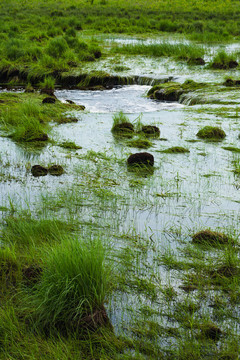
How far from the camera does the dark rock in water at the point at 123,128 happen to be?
359 inches

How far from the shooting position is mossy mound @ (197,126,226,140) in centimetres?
854

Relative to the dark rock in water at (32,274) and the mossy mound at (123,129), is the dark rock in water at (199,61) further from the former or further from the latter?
the dark rock in water at (32,274)

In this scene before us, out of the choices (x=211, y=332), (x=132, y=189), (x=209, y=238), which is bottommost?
(x=211, y=332)

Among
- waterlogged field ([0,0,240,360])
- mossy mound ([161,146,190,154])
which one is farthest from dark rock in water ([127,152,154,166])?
mossy mound ([161,146,190,154])

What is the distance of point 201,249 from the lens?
424 cm

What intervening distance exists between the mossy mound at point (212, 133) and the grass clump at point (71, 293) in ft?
18.8

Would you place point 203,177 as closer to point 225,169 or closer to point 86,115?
point 225,169

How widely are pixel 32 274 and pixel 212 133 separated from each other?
5638 mm

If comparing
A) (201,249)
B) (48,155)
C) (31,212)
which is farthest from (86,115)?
(201,249)

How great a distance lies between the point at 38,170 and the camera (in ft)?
21.9

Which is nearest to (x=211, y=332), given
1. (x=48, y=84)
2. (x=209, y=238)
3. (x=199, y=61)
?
(x=209, y=238)

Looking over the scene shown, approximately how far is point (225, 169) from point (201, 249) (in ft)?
9.22

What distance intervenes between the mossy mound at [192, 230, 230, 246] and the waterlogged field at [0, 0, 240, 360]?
0.04 ft

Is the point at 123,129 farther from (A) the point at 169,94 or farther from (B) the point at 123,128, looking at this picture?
(A) the point at 169,94
